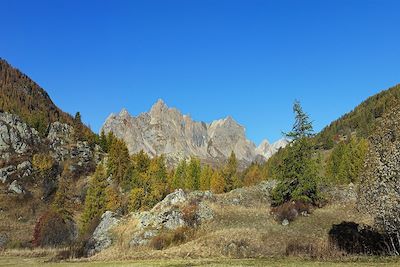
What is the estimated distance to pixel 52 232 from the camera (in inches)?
3167

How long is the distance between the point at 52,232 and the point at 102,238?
27.2m

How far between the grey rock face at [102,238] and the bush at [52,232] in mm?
18119

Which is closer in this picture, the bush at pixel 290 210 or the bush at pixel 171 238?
the bush at pixel 171 238

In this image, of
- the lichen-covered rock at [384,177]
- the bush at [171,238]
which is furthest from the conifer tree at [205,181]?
the lichen-covered rock at [384,177]

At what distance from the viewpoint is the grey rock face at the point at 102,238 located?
56.5 meters

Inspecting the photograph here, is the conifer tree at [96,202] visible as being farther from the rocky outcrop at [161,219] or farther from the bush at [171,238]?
the bush at [171,238]

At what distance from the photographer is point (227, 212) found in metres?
62.7

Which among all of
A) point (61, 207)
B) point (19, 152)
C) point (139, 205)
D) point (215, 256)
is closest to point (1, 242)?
point (61, 207)

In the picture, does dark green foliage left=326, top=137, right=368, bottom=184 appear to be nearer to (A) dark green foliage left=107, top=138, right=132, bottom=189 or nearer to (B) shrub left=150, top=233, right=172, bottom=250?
(B) shrub left=150, top=233, right=172, bottom=250

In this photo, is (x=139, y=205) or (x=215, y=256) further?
(x=139, y=205)

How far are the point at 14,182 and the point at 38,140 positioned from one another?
3728 centimetres

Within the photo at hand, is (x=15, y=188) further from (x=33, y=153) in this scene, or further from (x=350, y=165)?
(x=350, y=165)

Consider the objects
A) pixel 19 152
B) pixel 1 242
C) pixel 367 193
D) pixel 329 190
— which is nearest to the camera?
pixel 367 193

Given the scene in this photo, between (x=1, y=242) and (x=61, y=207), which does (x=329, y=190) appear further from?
(x=1, y=242)
